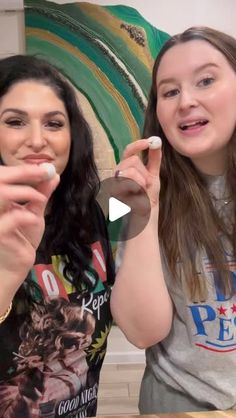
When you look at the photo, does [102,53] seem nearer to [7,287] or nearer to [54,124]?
[54,124]

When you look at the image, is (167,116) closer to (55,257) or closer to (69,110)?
(69,110)

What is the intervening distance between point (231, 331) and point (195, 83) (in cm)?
37

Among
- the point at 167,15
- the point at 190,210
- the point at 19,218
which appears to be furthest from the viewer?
the point at 167,15

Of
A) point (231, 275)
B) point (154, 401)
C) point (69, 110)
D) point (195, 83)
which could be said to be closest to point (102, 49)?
point (69, 110)

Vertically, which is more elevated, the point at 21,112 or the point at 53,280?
the point at 21,112

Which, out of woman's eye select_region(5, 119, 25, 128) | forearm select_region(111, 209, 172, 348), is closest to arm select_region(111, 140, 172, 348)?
forearm select_region(111, 209, 172, 348)

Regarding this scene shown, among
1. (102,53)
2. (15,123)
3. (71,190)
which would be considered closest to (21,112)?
(15,123)

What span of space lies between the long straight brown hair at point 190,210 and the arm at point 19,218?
247 millimetres

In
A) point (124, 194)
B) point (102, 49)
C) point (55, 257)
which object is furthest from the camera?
point (102, 49)

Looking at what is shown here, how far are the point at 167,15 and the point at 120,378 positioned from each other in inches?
56.8

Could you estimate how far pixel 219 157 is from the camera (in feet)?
2.00

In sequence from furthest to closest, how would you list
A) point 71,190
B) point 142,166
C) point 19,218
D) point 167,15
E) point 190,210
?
point 167,15 → point 71,190 → point 190,210 → point 142,166 → point 19,218
